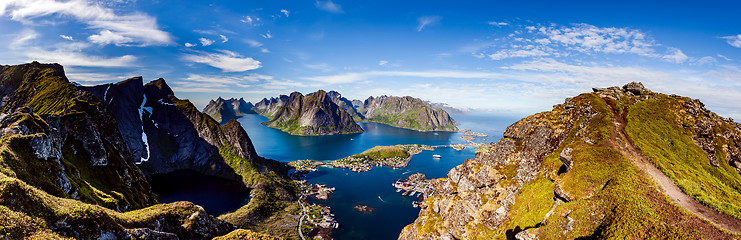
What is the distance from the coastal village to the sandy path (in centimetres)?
10184

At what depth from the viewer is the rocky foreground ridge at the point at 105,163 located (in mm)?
19469

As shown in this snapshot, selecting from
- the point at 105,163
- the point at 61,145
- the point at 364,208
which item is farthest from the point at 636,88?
the point at 61,145

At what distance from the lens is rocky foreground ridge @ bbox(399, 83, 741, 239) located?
27.3 meters

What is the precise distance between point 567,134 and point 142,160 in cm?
22166

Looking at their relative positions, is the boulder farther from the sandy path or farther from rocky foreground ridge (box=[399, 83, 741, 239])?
the sandy path

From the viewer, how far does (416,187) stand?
161 metres

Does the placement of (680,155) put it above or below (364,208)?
above

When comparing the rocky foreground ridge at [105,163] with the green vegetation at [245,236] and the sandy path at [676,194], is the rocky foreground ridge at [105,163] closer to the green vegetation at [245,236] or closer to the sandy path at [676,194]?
the green vegetation at [245,236]

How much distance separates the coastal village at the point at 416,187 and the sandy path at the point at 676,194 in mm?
101845

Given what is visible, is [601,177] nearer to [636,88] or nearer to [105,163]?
[636,88]

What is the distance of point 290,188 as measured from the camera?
150 metres

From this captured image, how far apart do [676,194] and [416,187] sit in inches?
5321

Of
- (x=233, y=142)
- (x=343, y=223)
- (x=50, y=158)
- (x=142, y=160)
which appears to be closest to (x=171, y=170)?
(x=142, y=160)

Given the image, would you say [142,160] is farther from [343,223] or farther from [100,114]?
[343,223]
